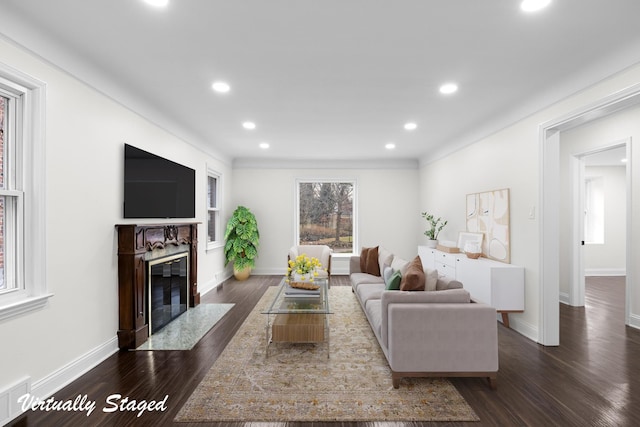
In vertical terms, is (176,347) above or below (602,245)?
below

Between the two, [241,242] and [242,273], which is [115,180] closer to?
[241,242]

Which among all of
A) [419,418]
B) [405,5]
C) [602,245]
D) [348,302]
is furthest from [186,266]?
[602,245]

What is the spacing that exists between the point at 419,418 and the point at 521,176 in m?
2.89

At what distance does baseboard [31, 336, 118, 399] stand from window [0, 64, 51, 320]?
0.58 m

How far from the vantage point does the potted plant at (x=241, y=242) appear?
21.2ft

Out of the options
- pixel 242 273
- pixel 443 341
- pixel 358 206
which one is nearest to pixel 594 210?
pixel 358 206

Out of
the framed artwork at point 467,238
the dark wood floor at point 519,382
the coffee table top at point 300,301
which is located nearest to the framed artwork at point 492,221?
the framed artwork at point 467,238

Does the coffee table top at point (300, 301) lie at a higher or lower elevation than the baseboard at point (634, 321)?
higher

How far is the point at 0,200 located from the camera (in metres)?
2.11

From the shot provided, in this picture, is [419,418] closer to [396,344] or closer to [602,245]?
[396,344]

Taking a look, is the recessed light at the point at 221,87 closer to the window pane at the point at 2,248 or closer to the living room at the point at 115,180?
the living room at the point at 115,180

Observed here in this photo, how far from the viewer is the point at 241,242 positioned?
6.50 meters

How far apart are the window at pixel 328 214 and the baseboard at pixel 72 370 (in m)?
4.64

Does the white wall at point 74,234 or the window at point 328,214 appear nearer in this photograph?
the white wall at point 74,234
